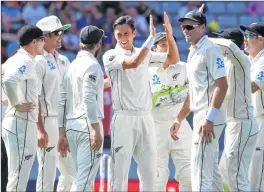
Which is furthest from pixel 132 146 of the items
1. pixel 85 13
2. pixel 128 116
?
pixel 85 13

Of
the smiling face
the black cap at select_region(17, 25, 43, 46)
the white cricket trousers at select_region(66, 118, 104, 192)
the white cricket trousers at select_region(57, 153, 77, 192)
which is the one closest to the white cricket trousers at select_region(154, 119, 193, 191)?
the white cricket trousers at select_region(57, 153, 77, 192)

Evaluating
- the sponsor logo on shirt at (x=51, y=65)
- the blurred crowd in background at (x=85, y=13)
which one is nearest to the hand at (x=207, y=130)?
the sponsor logo on shirt at (x=51, y=65)

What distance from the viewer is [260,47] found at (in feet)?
27.6

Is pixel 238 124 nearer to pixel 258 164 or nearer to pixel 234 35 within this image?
pixel 258 164

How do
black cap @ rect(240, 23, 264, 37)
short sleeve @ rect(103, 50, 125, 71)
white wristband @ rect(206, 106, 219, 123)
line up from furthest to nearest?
1. black cap @ rect(240, 23, 264, 37)
2. short sleeve @ rect(103, 50, 125, 71)
3. white wristband @ rect(206, 106, 219, 123)

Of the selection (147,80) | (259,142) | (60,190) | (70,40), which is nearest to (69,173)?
(60,190)

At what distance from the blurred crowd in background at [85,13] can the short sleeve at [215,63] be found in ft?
28.7

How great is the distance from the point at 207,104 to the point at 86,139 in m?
1.26

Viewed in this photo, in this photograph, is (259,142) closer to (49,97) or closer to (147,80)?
(147,80)

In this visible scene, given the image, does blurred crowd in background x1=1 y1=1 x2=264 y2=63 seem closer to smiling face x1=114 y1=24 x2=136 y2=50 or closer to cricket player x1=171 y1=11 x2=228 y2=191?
smiling face x1=114 y1=24 x2=136 y2=50

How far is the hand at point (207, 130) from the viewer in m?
7.21

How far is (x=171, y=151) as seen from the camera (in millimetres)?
9102

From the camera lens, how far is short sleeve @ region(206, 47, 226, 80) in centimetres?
723

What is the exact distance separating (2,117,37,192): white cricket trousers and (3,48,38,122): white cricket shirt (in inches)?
4.4
